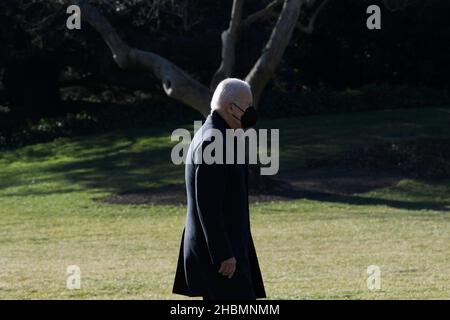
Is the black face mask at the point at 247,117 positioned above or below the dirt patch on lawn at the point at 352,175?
above

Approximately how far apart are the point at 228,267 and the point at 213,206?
0.40 meters

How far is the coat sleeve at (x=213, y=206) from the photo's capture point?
646 cm

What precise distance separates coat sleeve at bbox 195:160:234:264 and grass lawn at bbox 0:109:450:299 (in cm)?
339

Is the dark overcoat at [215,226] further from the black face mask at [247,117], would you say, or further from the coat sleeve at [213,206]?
the black face mask at [247,117]

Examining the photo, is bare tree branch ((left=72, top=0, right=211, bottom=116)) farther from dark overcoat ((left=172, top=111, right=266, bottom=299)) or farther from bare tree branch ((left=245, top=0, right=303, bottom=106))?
dark overcoat ((left=172, top=111, right=266, bottom=299))

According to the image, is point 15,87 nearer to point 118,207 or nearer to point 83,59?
point 83,59

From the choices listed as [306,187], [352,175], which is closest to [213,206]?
[306,187]

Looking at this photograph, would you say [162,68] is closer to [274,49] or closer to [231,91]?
[274,49]

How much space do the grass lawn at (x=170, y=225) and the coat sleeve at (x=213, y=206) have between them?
3394 millimetres

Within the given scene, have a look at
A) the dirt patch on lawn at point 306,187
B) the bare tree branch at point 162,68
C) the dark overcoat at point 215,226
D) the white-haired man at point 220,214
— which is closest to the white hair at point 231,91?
the white-haired man at point 220,214

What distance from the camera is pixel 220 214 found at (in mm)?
6484

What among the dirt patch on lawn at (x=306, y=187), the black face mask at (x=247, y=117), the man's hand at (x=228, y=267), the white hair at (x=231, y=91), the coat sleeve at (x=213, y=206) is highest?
the white hair at (x=231, y=91)

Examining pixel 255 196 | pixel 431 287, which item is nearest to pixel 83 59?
pixel 255 196

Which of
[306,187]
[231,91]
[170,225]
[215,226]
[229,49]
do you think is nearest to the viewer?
[215,226]
